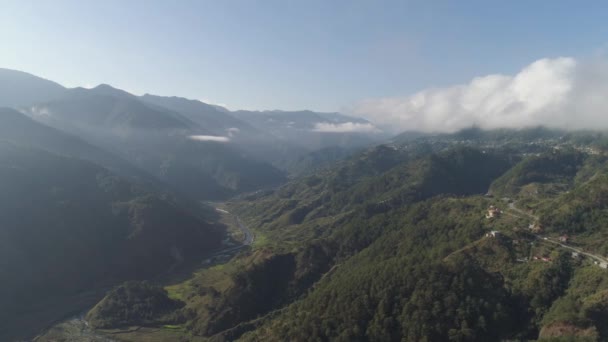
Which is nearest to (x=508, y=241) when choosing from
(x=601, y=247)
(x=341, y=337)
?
(x=601, y=247)

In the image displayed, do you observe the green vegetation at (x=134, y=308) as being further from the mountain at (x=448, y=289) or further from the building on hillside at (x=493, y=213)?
the building on hillside at (x=493, y=213)

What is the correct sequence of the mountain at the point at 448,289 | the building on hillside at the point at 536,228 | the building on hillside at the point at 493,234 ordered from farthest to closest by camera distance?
the building on hillside at the point at 536,228, the building on hillside at the point at 493,234, the mountain at the point at 448,289

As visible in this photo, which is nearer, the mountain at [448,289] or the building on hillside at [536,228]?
the mountain at [448,289]

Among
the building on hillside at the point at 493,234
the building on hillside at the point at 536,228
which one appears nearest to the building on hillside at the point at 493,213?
the building on hillside at the point at 536,228

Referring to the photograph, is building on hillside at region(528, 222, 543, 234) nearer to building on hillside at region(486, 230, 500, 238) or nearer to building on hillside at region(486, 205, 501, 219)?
building on hillside at region(486, 230, 500, 238)

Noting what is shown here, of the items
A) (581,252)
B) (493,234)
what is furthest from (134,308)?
(581,252)

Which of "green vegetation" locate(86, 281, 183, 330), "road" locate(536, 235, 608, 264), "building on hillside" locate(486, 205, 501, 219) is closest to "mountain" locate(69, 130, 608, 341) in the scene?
"road" locate(536, 235, 608, 264)

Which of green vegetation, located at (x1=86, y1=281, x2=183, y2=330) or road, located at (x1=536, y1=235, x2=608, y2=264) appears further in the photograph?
green vegetation, located at (x1=86, y1=281, x2=183, y2=330)

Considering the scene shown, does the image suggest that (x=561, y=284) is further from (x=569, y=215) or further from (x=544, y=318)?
(x=569, y=215)

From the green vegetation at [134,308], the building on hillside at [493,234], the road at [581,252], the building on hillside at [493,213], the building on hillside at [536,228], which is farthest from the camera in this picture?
the building on hillside at [493,213]

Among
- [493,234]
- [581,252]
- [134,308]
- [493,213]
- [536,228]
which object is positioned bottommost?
[134,308]

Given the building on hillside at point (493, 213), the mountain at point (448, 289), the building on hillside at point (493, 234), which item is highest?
the building on hillside at point (493, 213)

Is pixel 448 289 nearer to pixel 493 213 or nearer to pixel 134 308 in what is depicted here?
pixel 493 213
